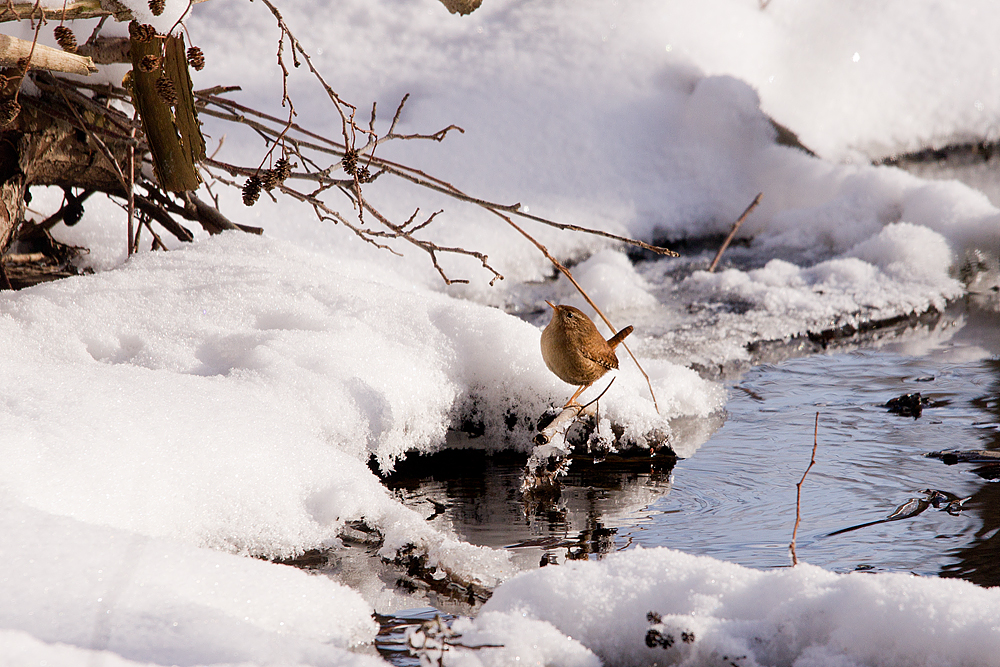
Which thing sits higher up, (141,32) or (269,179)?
(141,32)

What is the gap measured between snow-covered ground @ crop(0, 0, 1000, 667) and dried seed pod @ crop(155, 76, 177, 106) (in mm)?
578

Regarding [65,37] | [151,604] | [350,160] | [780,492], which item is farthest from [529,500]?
[65,37]

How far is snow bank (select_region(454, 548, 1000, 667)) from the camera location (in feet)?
4.00

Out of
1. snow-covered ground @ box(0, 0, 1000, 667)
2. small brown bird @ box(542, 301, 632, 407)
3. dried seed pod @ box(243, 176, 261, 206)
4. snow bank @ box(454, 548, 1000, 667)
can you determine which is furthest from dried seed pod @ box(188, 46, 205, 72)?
snow bank @ box(454, 548, 1000, 667)

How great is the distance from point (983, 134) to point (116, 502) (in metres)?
6.66

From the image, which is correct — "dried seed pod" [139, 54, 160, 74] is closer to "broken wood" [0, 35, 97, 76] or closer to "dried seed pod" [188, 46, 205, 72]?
"dried seed pod" [188, 46, 205, 72]

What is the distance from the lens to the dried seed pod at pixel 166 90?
2059 mm

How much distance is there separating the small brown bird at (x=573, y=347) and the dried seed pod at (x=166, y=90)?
1.03m

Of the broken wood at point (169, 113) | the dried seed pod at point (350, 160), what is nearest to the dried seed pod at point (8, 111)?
the broken wood at point (169, 113)

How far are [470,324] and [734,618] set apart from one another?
1317 mm

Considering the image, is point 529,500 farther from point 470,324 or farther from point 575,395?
point 470,324

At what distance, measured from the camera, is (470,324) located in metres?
2.48

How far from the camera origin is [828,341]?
11.7ft

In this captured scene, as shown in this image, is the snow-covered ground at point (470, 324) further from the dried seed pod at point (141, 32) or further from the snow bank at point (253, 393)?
the dried seed pod at point (141, 32)
